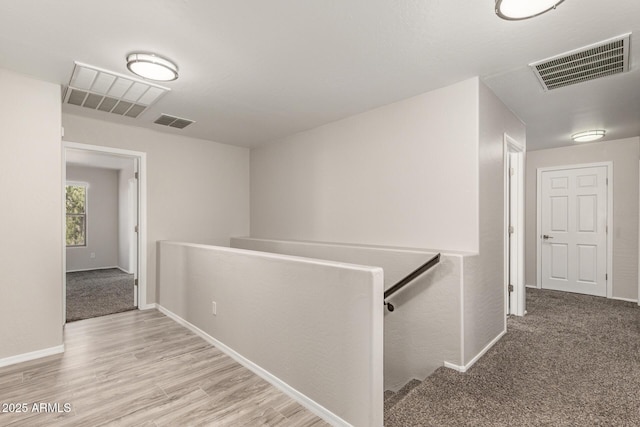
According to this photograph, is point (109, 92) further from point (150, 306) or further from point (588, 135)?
point (588, 135)

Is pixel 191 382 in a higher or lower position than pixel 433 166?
lower

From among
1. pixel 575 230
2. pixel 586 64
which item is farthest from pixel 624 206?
pixel 586 64

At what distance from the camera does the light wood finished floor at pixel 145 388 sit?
6.69 ft

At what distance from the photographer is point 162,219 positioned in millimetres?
4578

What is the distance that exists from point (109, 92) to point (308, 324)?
2.97m

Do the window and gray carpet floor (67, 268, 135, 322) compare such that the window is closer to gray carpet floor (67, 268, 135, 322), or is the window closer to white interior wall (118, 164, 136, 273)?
white interior wall (118, 164, 136, 273)

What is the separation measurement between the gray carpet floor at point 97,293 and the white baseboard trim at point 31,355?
1.16 metres

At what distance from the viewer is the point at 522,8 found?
186 cm

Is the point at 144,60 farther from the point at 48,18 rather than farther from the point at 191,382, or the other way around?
the point at 191,382

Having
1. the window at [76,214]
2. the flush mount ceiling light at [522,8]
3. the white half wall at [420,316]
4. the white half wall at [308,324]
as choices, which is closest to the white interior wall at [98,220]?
the window at [76,214]

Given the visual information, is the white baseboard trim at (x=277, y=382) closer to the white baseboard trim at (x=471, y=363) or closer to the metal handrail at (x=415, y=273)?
the metal handrail at (x=415, y=273)

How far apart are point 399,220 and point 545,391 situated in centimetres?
179

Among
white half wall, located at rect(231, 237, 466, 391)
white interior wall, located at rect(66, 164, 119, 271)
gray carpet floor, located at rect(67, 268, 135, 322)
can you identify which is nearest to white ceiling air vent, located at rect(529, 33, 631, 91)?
white half wall, located at rect(231, 237, 466, 391)

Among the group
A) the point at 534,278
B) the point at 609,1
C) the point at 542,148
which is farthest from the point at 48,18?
the point at 534,278
